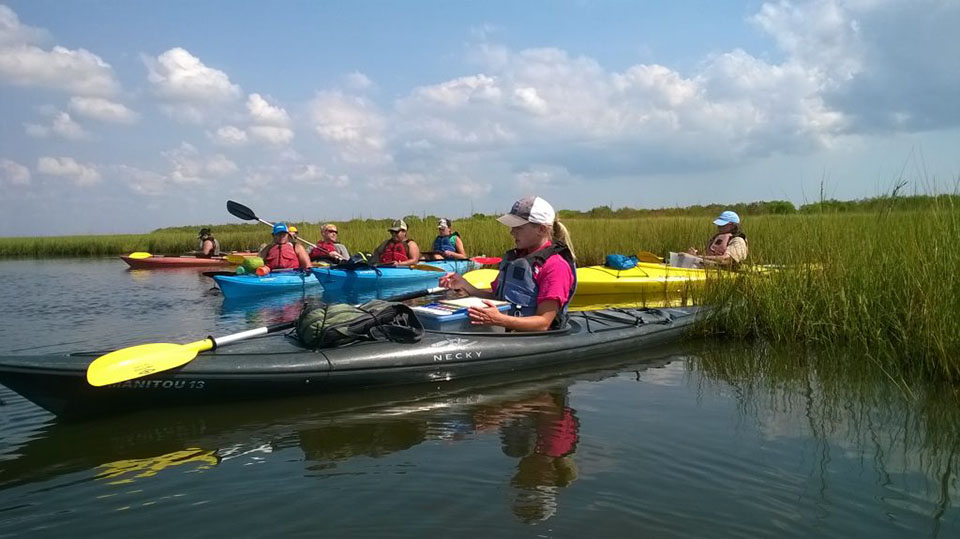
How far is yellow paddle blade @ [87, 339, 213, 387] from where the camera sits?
3943 mm

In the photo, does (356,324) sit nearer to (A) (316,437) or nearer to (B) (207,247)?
(A) (316,437)

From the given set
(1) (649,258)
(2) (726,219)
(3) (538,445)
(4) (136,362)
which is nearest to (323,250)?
(1) (649,258)

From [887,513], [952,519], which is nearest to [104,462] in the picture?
[887,513]

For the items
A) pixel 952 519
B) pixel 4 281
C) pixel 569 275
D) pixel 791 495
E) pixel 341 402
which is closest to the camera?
pixel 952 519

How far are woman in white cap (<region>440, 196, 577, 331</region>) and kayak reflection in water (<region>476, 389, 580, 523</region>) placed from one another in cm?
62

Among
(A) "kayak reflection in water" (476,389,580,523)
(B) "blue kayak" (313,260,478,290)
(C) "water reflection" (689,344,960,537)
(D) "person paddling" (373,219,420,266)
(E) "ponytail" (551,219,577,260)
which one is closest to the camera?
(A) "kayak reflection in water" (476,389,580,523)

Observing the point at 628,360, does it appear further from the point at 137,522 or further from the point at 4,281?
the point at 4,281

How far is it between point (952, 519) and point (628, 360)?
3.29 m

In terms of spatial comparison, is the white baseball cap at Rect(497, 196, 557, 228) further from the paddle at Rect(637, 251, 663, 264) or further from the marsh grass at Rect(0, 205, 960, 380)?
the paddle at Rect(637, 251, 663, 264)

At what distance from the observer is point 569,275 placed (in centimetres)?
510

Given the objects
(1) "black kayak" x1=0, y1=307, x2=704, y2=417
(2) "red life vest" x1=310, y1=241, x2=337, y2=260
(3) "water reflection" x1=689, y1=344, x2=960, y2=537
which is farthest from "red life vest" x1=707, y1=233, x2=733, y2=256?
(2) "red life vest" x1=310, y1=241, x2=337, y2=260

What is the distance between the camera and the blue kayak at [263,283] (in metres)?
10.9

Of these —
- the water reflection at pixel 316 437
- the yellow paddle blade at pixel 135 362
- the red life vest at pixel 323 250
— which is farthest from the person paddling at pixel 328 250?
the yellow paddle blade at pixel 135 362

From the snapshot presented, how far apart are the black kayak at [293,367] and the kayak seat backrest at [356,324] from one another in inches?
2.7
